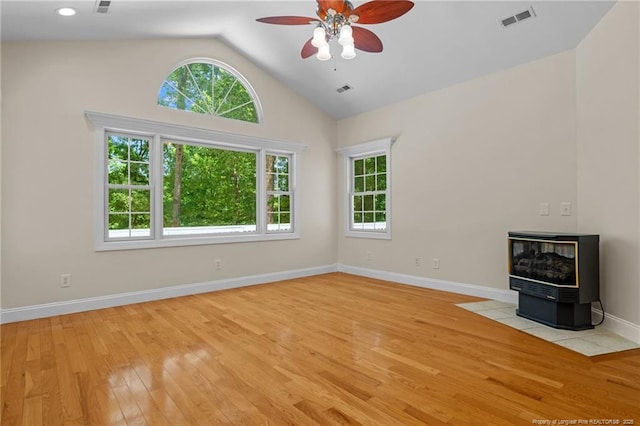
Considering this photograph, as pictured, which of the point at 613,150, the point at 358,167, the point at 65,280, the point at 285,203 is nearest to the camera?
the point at 613,150

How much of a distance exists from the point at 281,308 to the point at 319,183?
2.94 m

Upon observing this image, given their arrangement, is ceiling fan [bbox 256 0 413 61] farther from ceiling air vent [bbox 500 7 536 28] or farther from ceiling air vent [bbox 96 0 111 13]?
ceiling air vent [bbox 96 0 111 13]

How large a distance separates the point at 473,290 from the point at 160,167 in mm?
4463

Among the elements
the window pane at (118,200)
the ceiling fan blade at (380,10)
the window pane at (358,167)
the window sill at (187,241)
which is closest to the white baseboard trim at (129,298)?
the window sill at (187,241)

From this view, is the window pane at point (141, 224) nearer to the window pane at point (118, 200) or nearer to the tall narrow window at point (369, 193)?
the window pane at point (118, 200)

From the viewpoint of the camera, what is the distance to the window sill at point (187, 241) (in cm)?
435

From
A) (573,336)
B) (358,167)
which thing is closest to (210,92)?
(358,167)

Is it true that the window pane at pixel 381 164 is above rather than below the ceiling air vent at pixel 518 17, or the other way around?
below

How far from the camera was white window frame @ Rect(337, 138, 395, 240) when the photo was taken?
19.2ft

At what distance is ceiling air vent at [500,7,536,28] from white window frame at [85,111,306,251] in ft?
11.4

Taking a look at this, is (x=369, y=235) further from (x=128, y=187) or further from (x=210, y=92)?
(x=128, y=187)

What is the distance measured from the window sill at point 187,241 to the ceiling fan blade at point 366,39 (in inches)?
131

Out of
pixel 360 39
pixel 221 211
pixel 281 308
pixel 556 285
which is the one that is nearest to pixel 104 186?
pixel 221 211

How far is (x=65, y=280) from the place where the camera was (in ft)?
13.3
